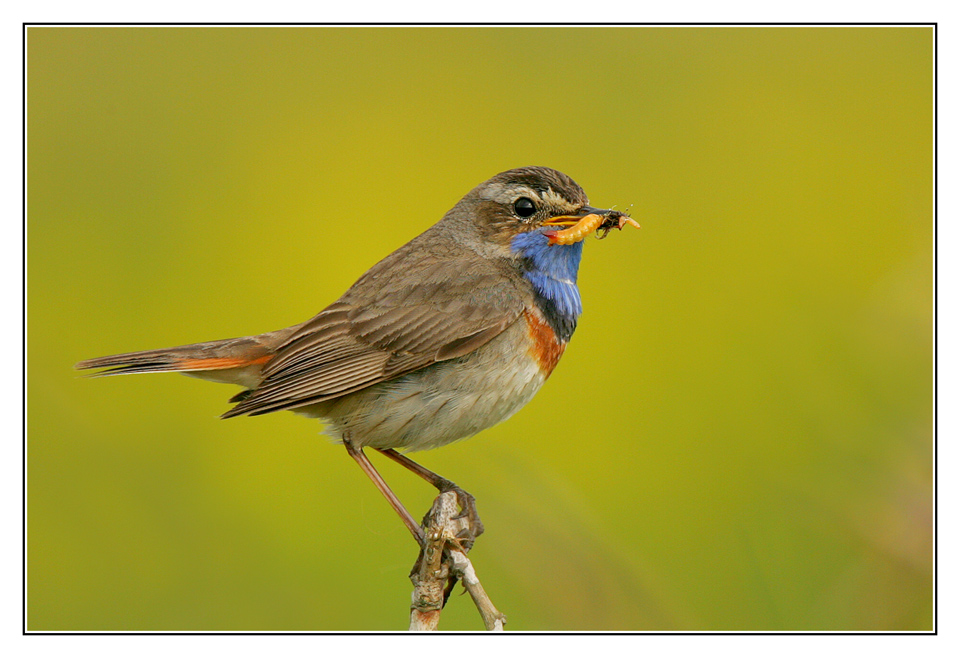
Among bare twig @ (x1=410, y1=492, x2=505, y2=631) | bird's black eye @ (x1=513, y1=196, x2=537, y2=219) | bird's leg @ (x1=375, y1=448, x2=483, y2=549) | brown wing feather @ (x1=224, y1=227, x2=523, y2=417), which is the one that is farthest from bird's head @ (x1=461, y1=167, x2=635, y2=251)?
bare twig @ (x1=410, y1=492, x2=505, y2=631)

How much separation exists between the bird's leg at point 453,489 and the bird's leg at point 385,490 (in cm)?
15

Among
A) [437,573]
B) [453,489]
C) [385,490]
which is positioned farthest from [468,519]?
[437,573]

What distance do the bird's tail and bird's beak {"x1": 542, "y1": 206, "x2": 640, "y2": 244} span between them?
5.10 ft

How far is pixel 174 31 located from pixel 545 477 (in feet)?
16.4

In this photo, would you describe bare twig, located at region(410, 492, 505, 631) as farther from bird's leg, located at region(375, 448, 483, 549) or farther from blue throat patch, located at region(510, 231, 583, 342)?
blue throat patch, located at region(510, 231, 583, 342)

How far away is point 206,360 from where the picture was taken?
14.7ft

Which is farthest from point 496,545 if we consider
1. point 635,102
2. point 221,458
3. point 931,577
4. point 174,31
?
point 174,31

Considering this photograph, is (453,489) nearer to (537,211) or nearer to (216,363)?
(216,363)

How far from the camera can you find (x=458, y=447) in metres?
4.78

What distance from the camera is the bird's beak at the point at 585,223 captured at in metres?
4.34

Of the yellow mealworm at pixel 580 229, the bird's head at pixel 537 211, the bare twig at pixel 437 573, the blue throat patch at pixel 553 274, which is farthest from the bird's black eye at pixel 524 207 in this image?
the bare twig at pixel 437 573

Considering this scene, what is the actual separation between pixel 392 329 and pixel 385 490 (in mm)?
778

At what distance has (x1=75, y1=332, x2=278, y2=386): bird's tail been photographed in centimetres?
440

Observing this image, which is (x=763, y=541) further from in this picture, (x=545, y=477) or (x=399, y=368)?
(x=399, y=368)
